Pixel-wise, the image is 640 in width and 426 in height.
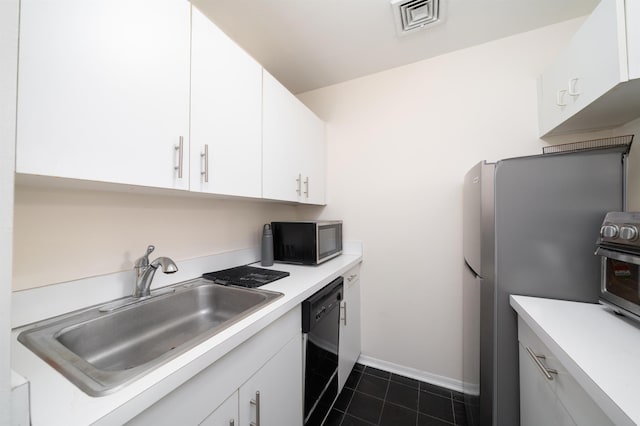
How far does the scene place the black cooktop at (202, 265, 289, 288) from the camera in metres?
1.18

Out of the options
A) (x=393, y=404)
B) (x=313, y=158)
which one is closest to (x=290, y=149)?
(x=313, y=158)

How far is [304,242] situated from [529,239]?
1207 millimetres

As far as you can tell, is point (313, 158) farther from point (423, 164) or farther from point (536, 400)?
point (536, 400)

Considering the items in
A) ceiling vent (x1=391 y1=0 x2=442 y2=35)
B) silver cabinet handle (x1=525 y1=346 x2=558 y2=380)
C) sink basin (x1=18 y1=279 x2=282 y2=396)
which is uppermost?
ceiling vent (x1=391 y1=0 x2=442 y2=35)

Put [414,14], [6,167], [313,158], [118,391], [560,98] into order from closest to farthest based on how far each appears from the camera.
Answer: [6,167]
[118,391]
[560,98]
[414,14]
[313,158]

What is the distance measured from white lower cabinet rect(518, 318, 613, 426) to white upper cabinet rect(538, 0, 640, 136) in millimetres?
987

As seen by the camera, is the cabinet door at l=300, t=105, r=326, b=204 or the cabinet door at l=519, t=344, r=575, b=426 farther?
the cabinet door at l=300, t=105, r=326, b=204

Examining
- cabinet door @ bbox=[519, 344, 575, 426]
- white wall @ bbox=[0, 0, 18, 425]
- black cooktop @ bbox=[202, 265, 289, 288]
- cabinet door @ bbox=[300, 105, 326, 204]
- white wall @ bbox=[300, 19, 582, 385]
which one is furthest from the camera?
cabinet door @ bbox=[300, 105, 326, 204]

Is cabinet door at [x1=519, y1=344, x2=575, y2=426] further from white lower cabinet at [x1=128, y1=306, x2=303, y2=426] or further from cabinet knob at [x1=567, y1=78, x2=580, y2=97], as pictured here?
cabinet knob at [x1=567, y1=78, x2=580, y2=97]

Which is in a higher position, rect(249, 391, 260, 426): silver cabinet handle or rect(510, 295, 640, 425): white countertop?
rect(510, 295, 640, 425): white countertop

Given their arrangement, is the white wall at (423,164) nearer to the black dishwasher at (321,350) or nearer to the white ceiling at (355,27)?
the white ceiling at (355,27)

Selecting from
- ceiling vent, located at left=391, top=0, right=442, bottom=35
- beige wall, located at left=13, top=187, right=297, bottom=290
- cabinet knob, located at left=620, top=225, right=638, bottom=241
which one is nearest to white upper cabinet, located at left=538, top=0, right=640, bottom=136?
cabinet knob, located at left=620, top=225, right=638, bottom=241

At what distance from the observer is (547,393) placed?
764mm

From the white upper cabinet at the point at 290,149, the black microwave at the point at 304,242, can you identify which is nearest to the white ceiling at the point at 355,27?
the white upper cabinet at the point at 290,149
